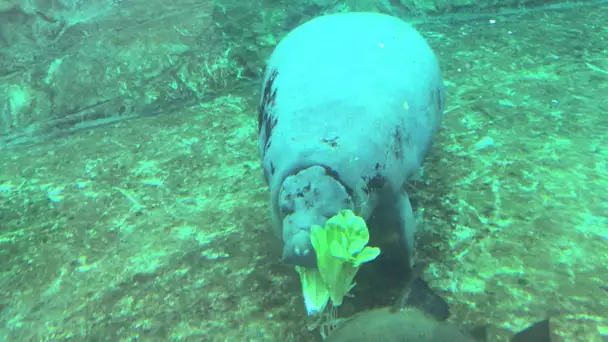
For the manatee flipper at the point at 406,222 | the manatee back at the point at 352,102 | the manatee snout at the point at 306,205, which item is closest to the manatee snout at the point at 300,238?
the manatee snout at the point at 306,205

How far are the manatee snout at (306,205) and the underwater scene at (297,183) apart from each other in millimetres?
10

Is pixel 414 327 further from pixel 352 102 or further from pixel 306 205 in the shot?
pixel 352 102

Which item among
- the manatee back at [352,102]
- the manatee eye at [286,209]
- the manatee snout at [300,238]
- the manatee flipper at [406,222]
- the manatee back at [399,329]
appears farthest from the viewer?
the manatee flipper at [406,222]

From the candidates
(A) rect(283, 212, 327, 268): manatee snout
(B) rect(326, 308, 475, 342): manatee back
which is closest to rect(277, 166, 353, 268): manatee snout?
(A) rect(283, 212, 327, 268): manatee snout

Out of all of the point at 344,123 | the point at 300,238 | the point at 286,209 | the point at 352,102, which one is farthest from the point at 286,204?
the point at 352,102

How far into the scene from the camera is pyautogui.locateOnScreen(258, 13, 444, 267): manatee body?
2.21 meters

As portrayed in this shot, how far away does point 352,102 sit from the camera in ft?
8.20

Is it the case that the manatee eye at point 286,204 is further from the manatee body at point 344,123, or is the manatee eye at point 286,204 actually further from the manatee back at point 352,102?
the manatee back at point 352,102

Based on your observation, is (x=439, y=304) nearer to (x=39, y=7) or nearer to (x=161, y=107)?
(x=161, y=107)

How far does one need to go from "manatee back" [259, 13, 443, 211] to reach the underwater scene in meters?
0.02

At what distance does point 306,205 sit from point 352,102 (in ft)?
2.32

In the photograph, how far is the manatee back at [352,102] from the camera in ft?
7.70

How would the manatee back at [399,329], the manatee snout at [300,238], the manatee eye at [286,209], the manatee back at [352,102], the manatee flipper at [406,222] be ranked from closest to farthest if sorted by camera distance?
the manatee back at [399,329], the manatee snout at [300,238], the manatee eye at [286,209], the manatee back at [352,102], the manatee flipper at [406,222]

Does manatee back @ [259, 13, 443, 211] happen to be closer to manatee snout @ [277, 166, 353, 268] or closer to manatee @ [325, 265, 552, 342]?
manatee snout @ [277, 166, 353, 268]
